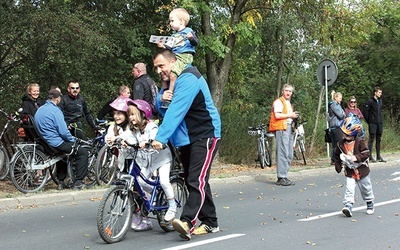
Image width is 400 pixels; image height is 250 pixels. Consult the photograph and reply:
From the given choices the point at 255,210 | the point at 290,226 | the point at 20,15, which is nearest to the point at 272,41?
the point at 20,15

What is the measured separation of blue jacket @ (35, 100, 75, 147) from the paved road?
3.38ft

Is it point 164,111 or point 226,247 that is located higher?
point 164,111

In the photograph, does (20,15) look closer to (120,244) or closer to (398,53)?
(120,244)

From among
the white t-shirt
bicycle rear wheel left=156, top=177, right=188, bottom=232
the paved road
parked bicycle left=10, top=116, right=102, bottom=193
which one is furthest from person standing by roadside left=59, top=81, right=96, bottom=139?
bicycle rear wheel left=156, top=177, right=188, bottom=232

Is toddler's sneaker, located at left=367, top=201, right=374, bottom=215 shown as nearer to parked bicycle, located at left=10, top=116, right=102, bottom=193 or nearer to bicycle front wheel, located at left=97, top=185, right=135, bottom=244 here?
bicycle front wheel, located at left=97, top=185, right=135, bottom=244

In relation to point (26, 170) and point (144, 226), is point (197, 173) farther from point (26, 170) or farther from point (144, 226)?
point (26, 170)

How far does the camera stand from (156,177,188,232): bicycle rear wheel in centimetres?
709

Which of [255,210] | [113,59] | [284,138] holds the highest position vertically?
[113,59]

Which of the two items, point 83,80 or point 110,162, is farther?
point 83,80

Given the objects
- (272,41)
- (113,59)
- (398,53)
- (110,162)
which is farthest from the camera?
(398,53)

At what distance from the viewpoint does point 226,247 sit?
6.45m

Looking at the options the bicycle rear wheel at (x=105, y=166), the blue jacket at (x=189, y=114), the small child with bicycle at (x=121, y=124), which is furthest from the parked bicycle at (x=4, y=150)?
the blue jacket at (x=189, y=114)

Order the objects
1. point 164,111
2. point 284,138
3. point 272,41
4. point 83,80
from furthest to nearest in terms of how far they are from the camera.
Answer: point 272,41
point 83,80
point 284,138
point 164,111

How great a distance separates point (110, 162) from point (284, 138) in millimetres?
3549
